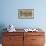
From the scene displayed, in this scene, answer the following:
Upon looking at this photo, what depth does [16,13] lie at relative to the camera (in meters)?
4.26

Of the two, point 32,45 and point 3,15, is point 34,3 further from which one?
point 32,45

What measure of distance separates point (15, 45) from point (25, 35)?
0.43 metres

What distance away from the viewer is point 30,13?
425 cm

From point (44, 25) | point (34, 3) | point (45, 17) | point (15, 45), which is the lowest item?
point (15, 45)

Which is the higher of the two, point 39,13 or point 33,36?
point 39,13

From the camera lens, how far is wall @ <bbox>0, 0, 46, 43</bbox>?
4.24 metres

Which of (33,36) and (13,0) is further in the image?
(13,0)

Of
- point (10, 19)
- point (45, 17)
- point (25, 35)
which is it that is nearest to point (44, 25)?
point (45, 17)

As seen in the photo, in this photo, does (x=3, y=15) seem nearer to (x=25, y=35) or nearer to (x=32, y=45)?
(x=25, y=35)

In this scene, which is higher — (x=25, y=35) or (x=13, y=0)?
(x=13, y=0)

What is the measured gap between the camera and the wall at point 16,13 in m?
4.24

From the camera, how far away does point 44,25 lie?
429cm

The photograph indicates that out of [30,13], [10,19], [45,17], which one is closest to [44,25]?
[45,17]

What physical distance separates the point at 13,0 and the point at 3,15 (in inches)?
23.9
